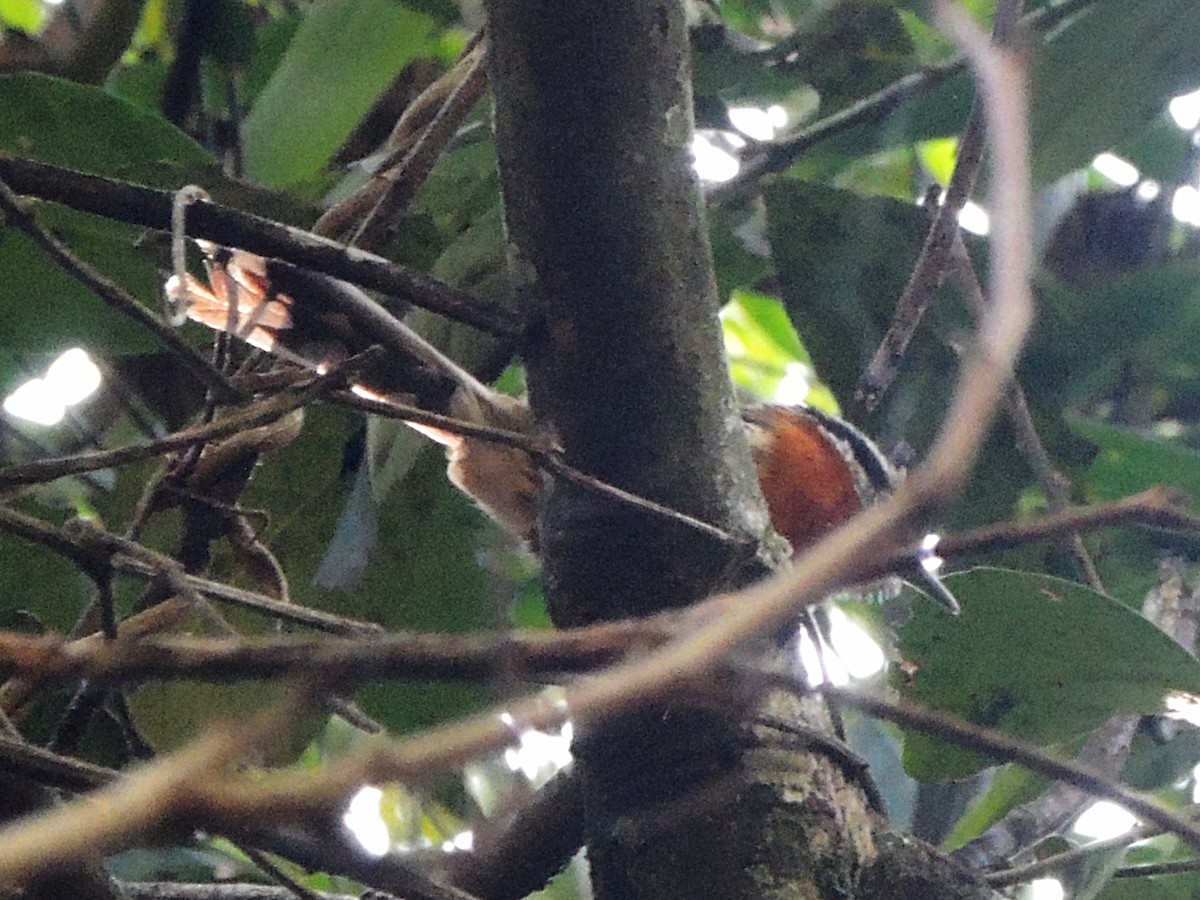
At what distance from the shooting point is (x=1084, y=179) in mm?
2117

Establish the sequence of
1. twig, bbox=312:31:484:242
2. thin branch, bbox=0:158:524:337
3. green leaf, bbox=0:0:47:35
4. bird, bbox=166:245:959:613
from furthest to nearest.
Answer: green leaf, bbox=0:0:47:35
twig, bbox=312:31:484:242
bird, bbox=166:245:959:613
thin branch, bbox=0:158:524:337

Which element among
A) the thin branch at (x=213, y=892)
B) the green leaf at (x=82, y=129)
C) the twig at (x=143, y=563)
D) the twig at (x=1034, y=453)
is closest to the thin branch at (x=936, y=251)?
the twig at (x=1034, y=453)

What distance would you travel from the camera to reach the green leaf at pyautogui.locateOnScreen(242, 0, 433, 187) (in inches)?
62.2

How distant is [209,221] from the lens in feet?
2.80

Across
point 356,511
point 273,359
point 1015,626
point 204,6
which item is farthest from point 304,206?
point 1015,626

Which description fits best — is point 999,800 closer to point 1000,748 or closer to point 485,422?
point 485,422

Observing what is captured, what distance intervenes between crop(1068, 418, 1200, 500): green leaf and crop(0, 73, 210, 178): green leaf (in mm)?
1037

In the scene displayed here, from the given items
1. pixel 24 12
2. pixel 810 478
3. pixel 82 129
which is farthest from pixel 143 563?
pixel 24 12

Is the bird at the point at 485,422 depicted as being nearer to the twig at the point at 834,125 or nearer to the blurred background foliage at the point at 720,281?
the blurred background foliage at the point at 720,281

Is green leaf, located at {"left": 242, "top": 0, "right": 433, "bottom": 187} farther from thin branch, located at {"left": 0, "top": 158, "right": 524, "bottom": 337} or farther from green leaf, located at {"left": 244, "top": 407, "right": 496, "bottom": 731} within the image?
thin branch, located at {"left": 0, "top": 158, "right": 524, "bottom": 337}

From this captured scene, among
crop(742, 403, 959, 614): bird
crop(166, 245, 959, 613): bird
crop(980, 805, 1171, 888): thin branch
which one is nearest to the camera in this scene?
crop(166, 245, 959, 613): bird

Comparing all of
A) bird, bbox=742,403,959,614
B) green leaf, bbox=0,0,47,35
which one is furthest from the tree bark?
green leaf, bbox=0,0,47,35

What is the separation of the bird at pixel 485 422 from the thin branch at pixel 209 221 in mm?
43

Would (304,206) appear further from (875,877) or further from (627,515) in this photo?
(875,877)
